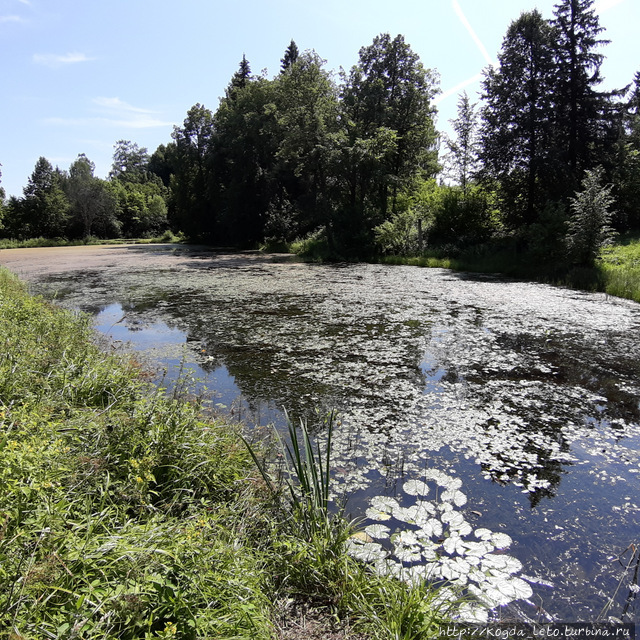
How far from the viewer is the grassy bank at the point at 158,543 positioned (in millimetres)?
1424

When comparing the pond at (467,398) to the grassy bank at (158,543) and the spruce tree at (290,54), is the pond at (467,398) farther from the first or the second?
the spruce tree at (290,54)

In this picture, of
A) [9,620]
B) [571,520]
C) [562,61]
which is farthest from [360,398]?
[562,61]

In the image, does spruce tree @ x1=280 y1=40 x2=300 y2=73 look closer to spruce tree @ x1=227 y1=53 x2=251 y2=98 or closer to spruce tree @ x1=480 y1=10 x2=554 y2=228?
spruce tree @ x1=227 y1=53 x2=251 y2=98

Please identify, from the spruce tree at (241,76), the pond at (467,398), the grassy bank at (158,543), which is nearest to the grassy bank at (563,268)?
the pond at (467,398)

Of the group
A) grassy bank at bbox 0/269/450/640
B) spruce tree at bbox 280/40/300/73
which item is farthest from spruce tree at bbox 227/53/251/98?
grassy bank at bbox 0/269/450/640

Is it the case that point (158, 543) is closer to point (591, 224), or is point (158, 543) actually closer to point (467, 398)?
point (467, 398)

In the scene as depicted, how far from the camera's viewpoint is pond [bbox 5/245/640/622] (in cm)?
242

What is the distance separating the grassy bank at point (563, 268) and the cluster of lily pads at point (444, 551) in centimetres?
1018

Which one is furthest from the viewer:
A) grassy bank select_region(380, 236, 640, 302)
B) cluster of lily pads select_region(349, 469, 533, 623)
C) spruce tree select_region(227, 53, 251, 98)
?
spruce tree select_region(227, 53, 251, 98)

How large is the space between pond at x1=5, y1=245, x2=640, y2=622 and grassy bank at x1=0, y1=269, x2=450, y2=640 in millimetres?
609

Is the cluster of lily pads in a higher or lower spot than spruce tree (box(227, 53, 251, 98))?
lower

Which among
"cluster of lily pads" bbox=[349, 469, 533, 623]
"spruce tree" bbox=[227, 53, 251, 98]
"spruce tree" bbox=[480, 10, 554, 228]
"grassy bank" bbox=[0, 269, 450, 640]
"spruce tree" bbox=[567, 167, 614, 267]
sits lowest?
"cluster of lily pads" bbox=[349, 469, 533, 623]

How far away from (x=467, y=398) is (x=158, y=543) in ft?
11.9

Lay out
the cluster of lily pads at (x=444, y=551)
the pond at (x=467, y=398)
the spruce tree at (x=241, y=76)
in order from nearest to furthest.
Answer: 1. the cluster of lily pads at (x=444, y=551)
2. the pond at (x=467, y=398)
3. the spruce tree at (x=241, y=76)
